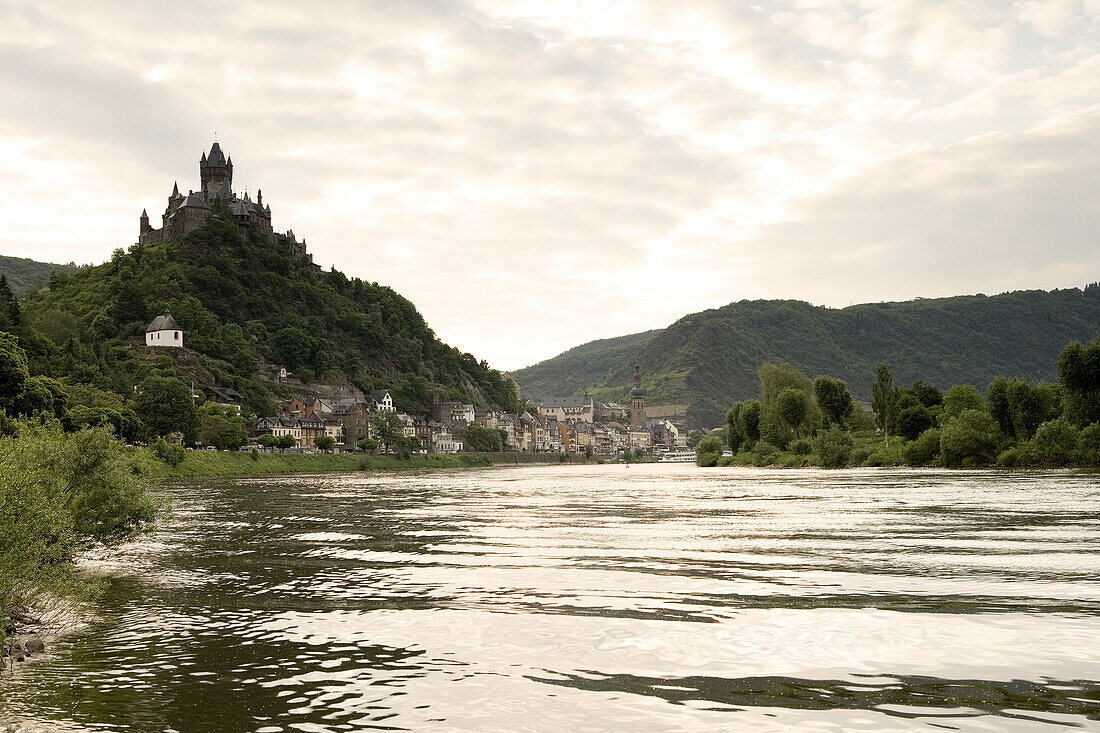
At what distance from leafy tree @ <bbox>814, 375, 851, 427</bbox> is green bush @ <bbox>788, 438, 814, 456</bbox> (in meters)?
9.13

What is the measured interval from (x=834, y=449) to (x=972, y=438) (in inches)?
950

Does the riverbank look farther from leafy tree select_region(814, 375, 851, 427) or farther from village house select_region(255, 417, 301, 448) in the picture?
leafy tree select_region(814, 375, 851, 427)

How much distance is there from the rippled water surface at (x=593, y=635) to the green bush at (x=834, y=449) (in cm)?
7698

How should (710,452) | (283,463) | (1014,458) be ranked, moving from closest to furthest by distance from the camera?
1. (1014,458)
2. (283,463)
3. (710,452)

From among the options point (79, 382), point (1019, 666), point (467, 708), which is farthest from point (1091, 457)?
point (79, 382)

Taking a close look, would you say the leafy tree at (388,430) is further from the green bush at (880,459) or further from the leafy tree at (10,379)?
the green bush at (880,459)

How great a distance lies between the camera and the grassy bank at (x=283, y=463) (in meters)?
108

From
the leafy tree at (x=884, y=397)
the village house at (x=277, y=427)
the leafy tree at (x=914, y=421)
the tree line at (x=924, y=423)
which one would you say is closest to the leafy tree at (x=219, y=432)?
the village house at (x=277, y=427)

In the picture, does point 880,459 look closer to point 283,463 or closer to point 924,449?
point 924,449

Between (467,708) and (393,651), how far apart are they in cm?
388

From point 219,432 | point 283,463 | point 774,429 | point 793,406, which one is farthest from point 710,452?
point 219,432

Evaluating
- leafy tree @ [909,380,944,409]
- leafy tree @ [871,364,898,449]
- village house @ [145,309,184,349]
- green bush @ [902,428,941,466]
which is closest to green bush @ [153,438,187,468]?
green bush @ [902,428,941,466]

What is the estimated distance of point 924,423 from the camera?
393 ft

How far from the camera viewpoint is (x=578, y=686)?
515 inches
